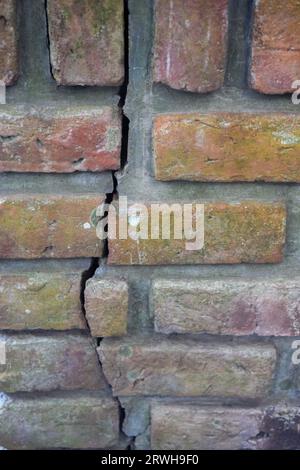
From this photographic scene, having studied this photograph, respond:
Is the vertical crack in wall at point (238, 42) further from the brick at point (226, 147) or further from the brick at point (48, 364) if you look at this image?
the brick at point (48, 364)

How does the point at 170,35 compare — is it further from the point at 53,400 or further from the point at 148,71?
the point at 53,400

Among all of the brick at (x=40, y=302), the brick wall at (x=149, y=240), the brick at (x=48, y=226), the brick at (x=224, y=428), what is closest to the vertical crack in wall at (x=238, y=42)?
the brick wall at (x=149, y=240)

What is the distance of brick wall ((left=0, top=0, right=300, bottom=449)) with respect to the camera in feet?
2.18

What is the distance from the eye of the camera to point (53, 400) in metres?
0.84

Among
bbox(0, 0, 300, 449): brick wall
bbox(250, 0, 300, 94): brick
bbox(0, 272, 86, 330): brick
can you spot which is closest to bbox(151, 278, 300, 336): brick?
bbox(0, 0, 300, 449): brick wall

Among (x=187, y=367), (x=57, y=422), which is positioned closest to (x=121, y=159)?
(x=187, y=367)

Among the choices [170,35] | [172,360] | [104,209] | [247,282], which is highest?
[170,35]

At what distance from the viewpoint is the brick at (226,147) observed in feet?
2.27

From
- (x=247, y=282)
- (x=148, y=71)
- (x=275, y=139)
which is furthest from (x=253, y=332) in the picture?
(x=148, y=71)

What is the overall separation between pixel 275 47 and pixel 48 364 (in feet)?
1.82

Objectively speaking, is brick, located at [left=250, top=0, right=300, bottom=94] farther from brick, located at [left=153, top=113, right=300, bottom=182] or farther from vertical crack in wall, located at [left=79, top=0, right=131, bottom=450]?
vertical crack in wall, located at [left=79, top=0, right=131, bottom=450]

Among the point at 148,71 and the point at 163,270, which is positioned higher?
the point at 148,71

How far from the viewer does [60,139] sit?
0.70 meters

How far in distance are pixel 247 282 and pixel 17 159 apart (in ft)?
1.20
